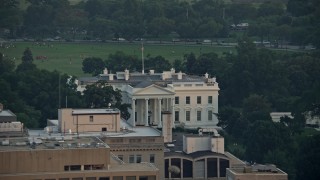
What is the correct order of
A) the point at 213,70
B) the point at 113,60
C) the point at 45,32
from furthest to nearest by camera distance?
the point at 45,32 → the point at 113,60 → the point at 213,70

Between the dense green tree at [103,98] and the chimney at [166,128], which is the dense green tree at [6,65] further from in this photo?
the chimney at [166,128]

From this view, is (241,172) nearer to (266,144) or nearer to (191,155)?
(191,155)

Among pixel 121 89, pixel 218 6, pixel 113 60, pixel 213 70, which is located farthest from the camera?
pixel 218 6

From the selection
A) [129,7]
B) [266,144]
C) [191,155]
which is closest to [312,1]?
[129,7]

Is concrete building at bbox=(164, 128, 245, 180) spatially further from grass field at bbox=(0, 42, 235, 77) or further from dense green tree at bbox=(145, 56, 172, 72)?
grass field at bbox=(0, 42, 235, 77)

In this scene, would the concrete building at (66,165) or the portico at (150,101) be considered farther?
the portico at (150,101)

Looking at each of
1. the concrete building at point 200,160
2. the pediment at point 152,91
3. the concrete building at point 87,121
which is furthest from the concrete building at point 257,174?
the pediment at point 152,91
